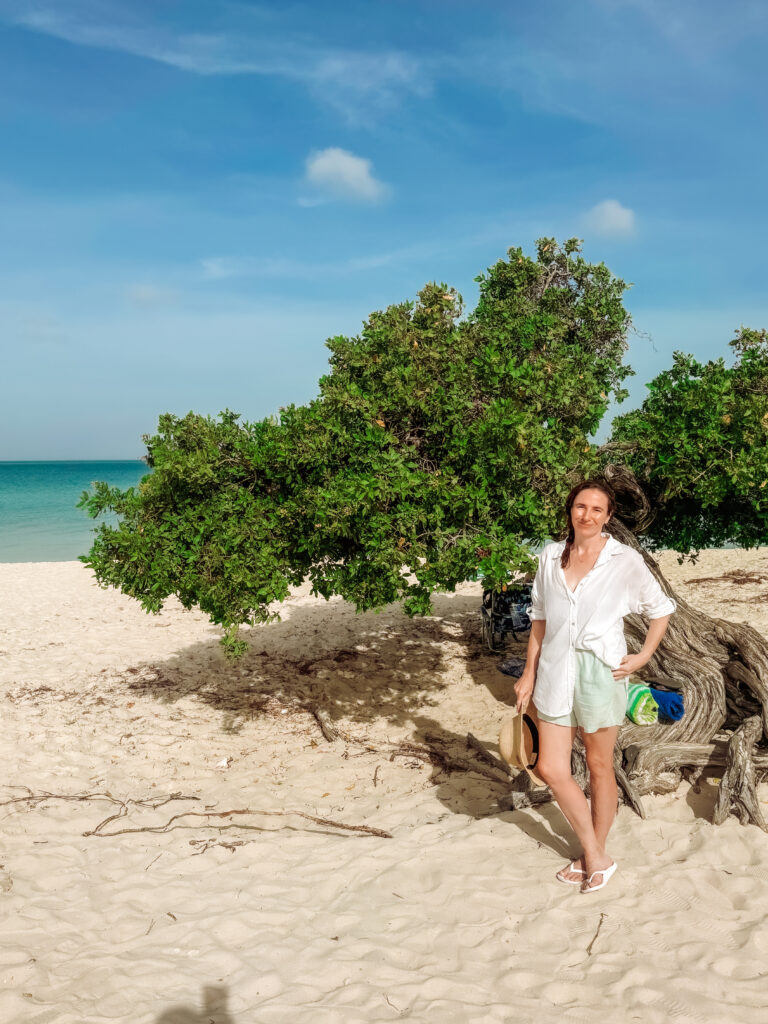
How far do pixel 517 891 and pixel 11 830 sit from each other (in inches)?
189

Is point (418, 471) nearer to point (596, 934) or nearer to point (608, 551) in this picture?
point (608, 551)

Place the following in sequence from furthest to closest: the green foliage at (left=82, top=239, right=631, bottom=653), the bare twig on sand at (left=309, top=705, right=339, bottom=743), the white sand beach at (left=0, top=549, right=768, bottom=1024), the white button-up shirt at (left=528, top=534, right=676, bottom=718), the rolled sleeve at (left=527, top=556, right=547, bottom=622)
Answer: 1. the bare twig on sand at (left=309, top=705, right=339, bottom=743)
2. the green foliage at (left=82, top=239, right=631, bottom=653)
3. the rolled sleeve at (left=527, top=556, right=547, bottom=622)
4. the white button-up shirt at (left=528, top=534, right=676, bottom=718)
5. the white sand beach at (left=0, top=549, right=768, bottom=1024)

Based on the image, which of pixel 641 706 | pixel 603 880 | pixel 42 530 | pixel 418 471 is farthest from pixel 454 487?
pixel 42 530

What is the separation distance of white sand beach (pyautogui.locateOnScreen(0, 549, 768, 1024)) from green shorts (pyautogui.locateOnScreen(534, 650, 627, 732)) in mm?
1302

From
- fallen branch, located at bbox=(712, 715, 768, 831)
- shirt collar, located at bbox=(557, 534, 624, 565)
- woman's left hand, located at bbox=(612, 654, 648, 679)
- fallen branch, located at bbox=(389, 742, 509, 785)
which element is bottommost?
fallen branch, located at bbox=(389, 742, 509, 785)

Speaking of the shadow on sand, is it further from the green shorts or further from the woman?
the green shorts

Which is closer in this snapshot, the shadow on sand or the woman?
the shadow on sand

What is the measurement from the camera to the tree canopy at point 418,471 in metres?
6.65

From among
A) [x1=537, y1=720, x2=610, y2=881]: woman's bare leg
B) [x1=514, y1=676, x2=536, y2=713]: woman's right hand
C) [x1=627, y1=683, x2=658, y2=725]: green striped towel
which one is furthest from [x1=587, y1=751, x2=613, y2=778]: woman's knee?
[x1=627, y1=683, x2=658, y2=725]: green striped towel

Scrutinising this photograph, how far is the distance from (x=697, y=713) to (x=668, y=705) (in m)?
0.78

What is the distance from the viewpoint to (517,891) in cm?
483

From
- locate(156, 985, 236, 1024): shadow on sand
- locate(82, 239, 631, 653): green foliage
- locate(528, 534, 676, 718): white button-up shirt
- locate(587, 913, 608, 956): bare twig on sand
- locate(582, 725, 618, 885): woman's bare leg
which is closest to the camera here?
locate(156, 985, 236, 1024): shadow on sand

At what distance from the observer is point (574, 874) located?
484 cm

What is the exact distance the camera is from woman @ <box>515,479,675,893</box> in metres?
4.36
